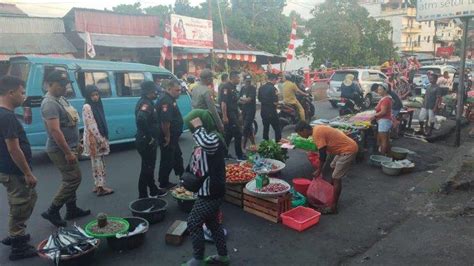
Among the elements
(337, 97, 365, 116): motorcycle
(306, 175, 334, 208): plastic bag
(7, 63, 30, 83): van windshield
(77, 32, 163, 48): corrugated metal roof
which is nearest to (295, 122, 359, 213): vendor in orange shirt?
(306, 175, 334, 208): plastic bag

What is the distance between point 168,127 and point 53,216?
81.8 inches

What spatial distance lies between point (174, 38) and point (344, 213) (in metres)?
13.4

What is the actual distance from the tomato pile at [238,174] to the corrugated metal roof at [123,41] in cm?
1511

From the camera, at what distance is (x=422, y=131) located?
10789 millimetres

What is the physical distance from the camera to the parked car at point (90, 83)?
728 cm

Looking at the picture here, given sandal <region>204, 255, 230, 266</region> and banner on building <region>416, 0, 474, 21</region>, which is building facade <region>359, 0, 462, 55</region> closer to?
banner on building <region>416, 0, 474, 21</region>

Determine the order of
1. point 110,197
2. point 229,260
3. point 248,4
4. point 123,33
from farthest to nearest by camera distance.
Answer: point 248,4 < point 123,33 < point 110,197 < point 229,260

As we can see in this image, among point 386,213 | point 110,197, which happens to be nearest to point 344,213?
point 386,213

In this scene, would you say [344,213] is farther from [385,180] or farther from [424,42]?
Answer: [424,42]

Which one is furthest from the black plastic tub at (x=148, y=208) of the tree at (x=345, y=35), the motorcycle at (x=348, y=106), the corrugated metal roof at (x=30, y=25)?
the tree at (x=345, y=35)

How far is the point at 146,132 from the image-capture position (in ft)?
17.5

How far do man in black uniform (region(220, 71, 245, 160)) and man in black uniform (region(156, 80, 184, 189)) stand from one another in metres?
1.91

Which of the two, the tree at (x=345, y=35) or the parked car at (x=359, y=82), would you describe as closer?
the parked car at (x=359, y=82)

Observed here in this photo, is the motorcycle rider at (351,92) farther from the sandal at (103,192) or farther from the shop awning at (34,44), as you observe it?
the shop awning at (34,44)
